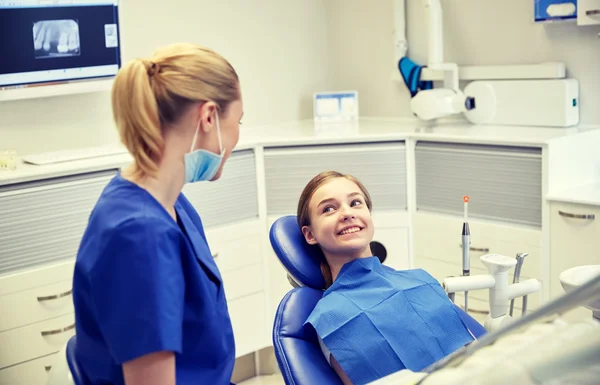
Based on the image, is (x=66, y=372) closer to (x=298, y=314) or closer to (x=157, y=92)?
(x=157, y=92)

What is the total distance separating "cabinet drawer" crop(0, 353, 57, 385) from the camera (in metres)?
2.74

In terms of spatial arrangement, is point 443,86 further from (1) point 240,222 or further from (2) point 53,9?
(2) point 53,9

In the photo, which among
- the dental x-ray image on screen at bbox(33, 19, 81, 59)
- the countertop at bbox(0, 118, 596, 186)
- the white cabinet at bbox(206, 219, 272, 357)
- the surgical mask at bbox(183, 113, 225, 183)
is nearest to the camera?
the surgical mask at bbox(183, 113, 225, 183)

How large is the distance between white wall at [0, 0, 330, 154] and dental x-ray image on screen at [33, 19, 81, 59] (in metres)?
0.23

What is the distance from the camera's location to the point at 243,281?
331cm

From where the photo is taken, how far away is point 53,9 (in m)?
2.95

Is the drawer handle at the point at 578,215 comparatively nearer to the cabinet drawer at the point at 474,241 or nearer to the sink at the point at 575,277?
the cabinet drawer at the point at 474,241

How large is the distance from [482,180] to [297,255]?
1.19 m

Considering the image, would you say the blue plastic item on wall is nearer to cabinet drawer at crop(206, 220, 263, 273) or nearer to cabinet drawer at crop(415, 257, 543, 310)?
cabinet drawer at crop(415, 257, 543, 310)

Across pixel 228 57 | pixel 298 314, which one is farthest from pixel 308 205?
pixel 228 57

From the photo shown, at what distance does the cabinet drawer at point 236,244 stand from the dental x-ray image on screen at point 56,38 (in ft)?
2.83

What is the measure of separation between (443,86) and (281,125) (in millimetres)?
796

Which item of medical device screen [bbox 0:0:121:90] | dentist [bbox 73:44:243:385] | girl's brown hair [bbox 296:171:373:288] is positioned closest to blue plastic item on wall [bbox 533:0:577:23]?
girl's brown hair [bbox 296:171:373:288]

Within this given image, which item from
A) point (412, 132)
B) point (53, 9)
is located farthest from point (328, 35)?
point (53, 9)
